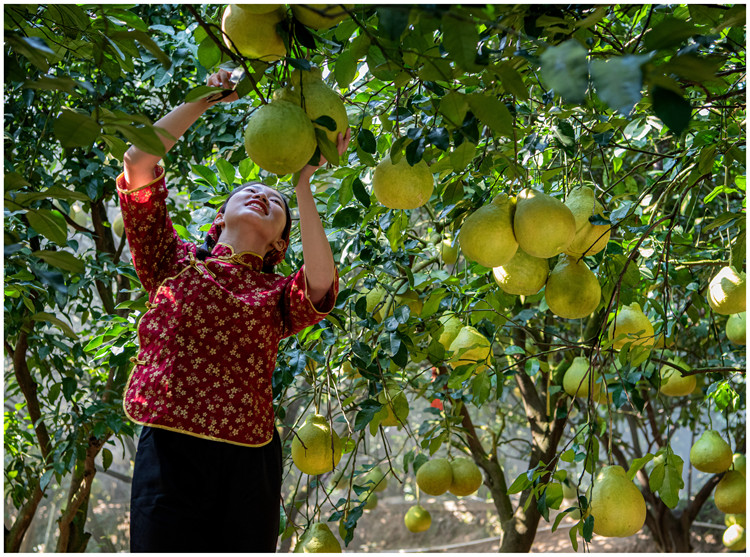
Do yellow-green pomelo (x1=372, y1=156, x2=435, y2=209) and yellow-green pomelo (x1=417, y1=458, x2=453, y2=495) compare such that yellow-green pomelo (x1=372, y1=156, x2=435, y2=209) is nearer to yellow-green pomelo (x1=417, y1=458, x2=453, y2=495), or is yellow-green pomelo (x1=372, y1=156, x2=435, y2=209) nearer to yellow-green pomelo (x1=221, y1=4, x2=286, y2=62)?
yellow-green pomelo (x1=221, y1=4, x2=286, y2=62)

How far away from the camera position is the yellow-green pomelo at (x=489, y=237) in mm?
1065

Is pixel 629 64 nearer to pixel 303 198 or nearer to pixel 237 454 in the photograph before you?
pixel 303 198

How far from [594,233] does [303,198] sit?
1.73 ft

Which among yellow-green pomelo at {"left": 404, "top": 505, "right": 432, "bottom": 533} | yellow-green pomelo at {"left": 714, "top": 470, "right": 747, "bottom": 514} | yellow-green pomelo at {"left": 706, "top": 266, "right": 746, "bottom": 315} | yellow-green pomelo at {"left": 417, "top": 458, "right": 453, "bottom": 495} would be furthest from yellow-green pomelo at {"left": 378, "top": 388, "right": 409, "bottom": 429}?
yellow-green pomelo at {"left": 404, "top": 505, "right": 432, "bottom": 533}

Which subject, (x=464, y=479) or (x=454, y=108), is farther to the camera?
(x=464, y=479)

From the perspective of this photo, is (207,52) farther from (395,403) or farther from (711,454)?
(711,454)

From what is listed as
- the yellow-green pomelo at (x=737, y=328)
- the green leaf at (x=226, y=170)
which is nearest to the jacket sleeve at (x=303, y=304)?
the green leaf at (x=226, y=170)

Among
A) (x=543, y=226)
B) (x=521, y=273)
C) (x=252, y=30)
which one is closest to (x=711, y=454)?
(x=521, y=273)

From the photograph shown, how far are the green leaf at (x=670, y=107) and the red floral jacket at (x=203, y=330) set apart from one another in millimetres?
891

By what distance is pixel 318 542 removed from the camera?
1.50 meters

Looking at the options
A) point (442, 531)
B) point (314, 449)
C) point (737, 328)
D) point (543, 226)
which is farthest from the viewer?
point (442, 531)

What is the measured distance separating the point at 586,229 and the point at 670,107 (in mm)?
792

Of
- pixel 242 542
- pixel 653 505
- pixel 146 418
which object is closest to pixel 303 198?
pixel 146 418

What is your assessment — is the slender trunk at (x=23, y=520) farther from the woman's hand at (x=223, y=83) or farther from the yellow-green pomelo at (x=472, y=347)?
the woman's hand at (x=223, y=83)
